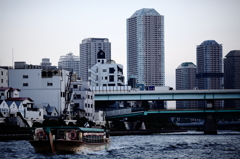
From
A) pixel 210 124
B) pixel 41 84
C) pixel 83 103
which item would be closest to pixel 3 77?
pixel 41 84

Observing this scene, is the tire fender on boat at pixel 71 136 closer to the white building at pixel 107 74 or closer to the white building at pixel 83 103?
the white building at pixel 83 103

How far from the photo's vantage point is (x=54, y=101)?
417ft

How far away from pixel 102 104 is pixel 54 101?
3549 cm

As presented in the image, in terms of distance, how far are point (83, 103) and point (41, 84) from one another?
13.2 m

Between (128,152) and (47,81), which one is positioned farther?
(47,81)

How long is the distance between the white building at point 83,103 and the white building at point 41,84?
23.1ft

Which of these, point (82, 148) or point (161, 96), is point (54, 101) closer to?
point (161, 96)

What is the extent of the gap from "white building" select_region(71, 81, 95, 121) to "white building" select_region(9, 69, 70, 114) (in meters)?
7.04

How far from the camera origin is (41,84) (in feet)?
422

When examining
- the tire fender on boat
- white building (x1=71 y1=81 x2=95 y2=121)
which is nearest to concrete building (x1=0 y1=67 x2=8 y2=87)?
white building (x1=71 y1=81 x2=95 y2=121)

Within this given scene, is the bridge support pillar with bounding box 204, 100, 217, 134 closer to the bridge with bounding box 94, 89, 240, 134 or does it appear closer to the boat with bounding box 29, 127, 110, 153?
the bridge with bounding box 94, 89, 240, 134

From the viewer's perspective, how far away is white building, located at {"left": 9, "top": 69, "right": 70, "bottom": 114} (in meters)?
128

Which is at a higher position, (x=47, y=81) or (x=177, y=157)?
(x=47, y=81)

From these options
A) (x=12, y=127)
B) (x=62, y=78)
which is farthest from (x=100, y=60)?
(x=12, y=127)
